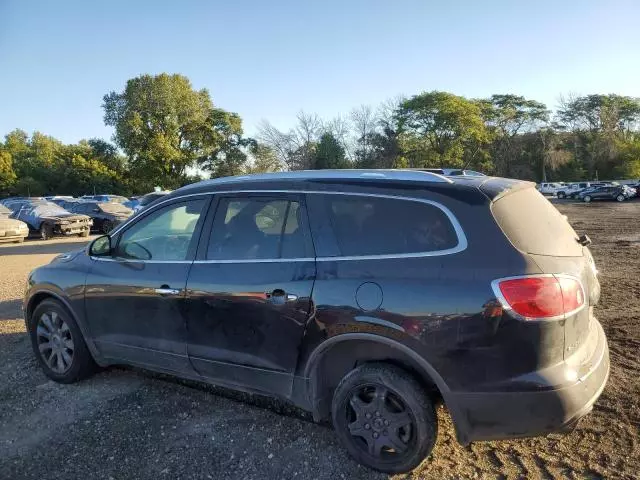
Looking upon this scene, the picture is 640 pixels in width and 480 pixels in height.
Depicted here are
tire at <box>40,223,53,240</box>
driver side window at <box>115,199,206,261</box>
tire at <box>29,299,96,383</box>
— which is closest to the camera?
driver side window at <box>115,199,206,261</box>

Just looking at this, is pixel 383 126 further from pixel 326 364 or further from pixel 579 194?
pixel 326 364

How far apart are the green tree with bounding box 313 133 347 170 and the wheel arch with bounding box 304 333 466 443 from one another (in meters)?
46.9

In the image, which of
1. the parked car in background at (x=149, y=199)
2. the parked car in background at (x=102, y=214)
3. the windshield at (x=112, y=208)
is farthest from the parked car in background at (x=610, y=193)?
the parked car in background at (x=149, y=199)

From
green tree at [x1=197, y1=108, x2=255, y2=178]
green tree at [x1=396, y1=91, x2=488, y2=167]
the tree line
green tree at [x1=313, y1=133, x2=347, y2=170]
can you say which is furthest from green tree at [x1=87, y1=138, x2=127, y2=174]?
green tree at [x1=396, y1=91, x2=488, y2=167]

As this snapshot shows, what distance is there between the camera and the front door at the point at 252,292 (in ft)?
10.4

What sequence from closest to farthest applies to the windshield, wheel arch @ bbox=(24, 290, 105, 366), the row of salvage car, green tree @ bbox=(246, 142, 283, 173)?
wheel arch @ bbox=(24, 290, 105, 366)
the row of salvage car
the windshield
green tree @ bbox=(246, 142, 283, 173)

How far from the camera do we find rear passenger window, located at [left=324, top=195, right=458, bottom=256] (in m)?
2.83

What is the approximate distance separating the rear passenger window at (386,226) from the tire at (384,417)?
28.7 inches

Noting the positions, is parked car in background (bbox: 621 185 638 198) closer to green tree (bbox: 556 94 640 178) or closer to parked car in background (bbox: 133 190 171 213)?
green tree (bbox: 556 94 640 178)

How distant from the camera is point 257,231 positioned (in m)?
3.48

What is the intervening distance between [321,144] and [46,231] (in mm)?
34493

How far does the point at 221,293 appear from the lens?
340cm

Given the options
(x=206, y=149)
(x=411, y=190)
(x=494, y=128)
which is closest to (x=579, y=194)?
(x=494, y=128)

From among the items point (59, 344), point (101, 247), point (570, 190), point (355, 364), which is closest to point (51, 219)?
point (59, 344)
